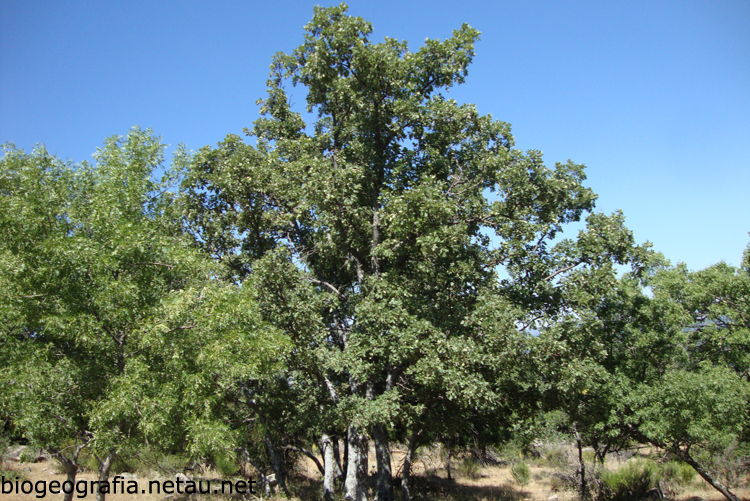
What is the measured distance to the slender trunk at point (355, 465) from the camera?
16.3 metres

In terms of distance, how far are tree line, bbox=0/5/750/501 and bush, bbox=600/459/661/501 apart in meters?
4.93

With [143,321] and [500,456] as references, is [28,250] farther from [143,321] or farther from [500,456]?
[500,456]

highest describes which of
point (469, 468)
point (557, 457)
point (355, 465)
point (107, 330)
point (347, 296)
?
point (347, 296)

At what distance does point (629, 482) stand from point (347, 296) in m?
18.0

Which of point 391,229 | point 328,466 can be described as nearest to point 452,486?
point 328,466

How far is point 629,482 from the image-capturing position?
23.2 m

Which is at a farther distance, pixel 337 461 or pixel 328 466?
pixel 337 461

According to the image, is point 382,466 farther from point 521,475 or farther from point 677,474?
point 677,474

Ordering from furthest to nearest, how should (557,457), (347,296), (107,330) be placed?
1. (557,457)
2. (347,296)
3. (107,330)

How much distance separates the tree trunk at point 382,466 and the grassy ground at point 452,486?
Answer: 4.69m

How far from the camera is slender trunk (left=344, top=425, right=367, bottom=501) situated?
16297 mm

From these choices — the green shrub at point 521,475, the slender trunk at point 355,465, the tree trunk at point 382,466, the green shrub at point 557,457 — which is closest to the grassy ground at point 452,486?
the green shrub at point 521,475

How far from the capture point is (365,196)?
52.2 ft

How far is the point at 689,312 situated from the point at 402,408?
13.6 m
